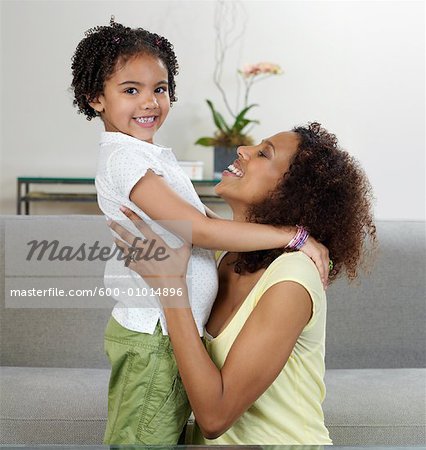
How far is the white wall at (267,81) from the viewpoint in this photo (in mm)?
5242

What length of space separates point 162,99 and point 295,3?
13.0 feet

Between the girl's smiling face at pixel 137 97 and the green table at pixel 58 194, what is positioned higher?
the girl's smiling face at pixel 137 97

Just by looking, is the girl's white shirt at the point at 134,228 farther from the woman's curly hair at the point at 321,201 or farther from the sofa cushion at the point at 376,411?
the sofa cushion at the point at 376,411

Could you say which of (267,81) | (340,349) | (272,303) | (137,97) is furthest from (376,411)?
(267,81)

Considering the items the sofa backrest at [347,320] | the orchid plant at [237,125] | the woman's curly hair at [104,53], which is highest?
the woman's curly hair at [104,53]

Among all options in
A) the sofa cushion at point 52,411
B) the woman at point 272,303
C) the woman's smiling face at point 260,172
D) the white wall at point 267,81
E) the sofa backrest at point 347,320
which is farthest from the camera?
the white wall at point 267,81

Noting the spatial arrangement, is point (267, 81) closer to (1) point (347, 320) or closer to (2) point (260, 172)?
(1) point (347, 320)

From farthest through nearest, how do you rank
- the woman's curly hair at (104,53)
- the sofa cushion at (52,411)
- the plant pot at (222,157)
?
the plant pot at (222,157)
the sofa cushion at (52,411)
the woman's curly hair at (104,53)

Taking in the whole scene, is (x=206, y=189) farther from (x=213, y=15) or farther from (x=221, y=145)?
(x=213, y=15)

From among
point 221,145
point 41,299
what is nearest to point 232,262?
point 41,299

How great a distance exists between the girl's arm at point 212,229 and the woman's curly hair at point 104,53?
318mm

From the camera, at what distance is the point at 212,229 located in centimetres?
143

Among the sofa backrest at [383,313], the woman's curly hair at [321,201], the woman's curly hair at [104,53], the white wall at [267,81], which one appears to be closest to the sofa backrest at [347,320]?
→ the sofa backrest at [383,313]

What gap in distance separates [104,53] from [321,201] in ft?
1.78
